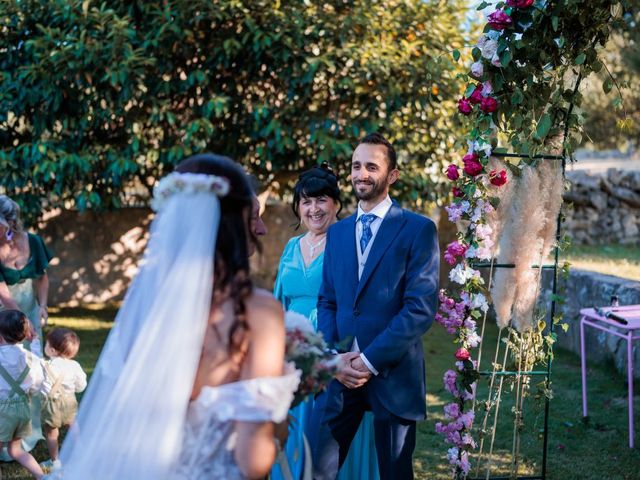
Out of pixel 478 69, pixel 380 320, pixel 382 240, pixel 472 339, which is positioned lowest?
pixel 472 339

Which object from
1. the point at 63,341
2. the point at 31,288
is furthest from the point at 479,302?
the point at 31,288

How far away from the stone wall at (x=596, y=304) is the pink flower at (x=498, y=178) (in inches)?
152

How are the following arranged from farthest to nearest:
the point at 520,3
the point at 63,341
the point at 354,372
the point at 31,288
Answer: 1. the point at 31,288
2. the point at 63,341
3. the point at 520,3
4. the point at 354,372

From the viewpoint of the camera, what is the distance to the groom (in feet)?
13.0

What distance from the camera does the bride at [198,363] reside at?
7.82ft

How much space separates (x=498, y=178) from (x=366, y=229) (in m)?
0.89

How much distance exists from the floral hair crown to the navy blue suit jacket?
171 cm

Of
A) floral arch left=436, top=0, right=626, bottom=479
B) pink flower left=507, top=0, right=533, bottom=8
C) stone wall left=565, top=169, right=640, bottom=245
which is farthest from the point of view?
stone wall left=565, top=169, right=640, bottom=245

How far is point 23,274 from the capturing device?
5926 mm

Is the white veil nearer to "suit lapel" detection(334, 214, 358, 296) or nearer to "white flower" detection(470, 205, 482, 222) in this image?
"suit lapel" detection(334, 214, 358, 296)

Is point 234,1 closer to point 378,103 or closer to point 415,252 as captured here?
point 378,103

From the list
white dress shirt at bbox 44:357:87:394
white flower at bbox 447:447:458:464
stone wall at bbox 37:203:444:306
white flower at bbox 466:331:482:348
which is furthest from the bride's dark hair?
stone wall at bbox 37:203:444:306

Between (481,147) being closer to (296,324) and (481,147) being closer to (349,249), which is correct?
(349,249)

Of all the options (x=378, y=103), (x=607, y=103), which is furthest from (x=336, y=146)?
(x=607, y=103)
